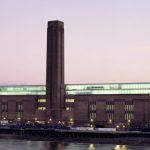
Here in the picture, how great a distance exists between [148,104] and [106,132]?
25.9 m

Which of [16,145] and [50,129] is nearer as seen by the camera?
[16,145]

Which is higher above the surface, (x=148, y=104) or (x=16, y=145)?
(x=148, y=104)

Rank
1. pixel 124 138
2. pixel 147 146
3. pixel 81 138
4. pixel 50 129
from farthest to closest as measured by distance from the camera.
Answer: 1. pixel 50 129
2. pixel 81 138
3. pixel 124 138
4. pixel 147 146

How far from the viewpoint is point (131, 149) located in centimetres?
14250

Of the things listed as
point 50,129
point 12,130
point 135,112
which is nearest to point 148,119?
point 135,112

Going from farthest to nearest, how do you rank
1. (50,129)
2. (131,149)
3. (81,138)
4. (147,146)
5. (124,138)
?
(50,129), (81,138), (124,138), (147,146), (131,149)

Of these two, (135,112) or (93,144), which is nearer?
(93,144)

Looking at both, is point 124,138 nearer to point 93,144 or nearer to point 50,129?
point 93,144

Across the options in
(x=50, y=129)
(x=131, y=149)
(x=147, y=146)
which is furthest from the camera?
(x=50, y=129)

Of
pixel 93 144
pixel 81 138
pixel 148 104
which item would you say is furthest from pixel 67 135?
pixel 148 104

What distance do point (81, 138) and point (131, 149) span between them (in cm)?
3796

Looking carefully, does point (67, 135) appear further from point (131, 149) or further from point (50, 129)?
point (131, 149)

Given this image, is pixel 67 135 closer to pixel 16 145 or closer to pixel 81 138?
pixel 81 138

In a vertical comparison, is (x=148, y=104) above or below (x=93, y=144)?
above
